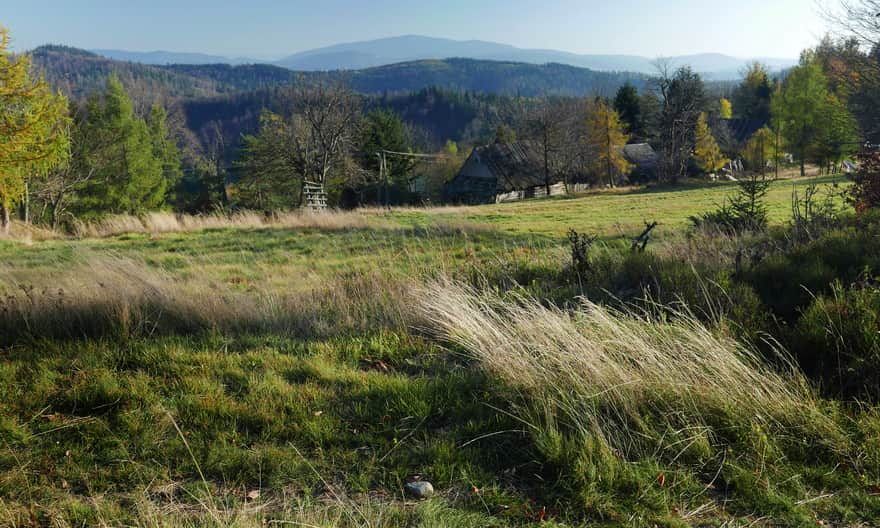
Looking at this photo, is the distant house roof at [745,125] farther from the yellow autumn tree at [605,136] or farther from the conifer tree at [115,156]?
the conifer tree at [115,156]

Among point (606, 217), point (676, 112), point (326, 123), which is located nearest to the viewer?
point (606, 217)

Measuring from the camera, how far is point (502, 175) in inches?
2085

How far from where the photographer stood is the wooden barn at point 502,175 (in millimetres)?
52844

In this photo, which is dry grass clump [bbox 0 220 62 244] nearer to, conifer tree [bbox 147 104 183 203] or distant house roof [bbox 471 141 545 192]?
distant house roof [bbox 471 141 545 192]

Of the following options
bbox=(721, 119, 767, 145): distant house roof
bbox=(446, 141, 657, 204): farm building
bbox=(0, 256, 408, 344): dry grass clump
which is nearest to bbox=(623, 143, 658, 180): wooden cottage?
bbox=(446, 141, 657, 204): farm building

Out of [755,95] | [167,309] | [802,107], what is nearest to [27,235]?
[167,309]

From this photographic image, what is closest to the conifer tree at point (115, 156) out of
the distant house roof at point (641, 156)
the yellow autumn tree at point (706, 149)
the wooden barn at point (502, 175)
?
the wooden barn at point (502, 175)

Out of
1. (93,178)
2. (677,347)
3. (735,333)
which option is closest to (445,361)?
(677,347)

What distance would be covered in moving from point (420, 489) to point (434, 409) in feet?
2.82

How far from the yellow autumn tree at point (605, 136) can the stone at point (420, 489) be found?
51149 millimetres

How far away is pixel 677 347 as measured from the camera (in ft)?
13.6

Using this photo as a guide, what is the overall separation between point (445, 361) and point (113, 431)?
2402mm

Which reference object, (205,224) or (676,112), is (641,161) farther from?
(205,224)

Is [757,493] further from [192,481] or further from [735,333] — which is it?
[192,481]
